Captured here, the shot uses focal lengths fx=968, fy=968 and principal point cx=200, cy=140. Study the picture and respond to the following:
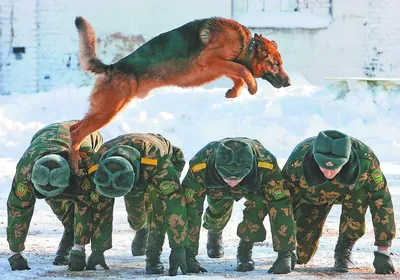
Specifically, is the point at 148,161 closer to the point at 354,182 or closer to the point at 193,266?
the point at 193,266

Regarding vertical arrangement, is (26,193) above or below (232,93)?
below

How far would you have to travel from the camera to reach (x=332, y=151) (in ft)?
23.0

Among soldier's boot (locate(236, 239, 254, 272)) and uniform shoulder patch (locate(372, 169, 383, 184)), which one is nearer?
uniform shoulder patch (locate(372, 169, 383, 184))

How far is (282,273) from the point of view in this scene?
7.14m

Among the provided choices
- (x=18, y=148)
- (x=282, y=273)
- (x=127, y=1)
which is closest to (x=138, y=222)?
(x=282, y=273)

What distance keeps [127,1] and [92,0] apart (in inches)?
25.1

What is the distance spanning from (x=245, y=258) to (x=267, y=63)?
152 centimetres

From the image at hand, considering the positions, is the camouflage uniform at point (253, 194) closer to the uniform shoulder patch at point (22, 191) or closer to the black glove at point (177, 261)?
the black glove at point (177, 261)

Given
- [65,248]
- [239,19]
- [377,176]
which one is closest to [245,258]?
[377,176]

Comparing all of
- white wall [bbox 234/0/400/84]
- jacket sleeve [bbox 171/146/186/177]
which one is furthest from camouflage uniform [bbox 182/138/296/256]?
white wall [bbox 234/0/400/84]

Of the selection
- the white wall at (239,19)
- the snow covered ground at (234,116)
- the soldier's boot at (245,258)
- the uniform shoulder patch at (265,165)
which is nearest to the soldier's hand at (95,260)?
the soldier's boot at (245,258)

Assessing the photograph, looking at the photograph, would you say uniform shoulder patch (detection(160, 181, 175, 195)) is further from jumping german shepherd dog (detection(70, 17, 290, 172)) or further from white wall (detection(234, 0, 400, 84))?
white wall (detection(234, 0, 400, 84))

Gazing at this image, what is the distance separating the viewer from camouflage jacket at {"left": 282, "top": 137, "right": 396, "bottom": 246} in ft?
23.4

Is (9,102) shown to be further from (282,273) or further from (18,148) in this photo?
(282,273)
